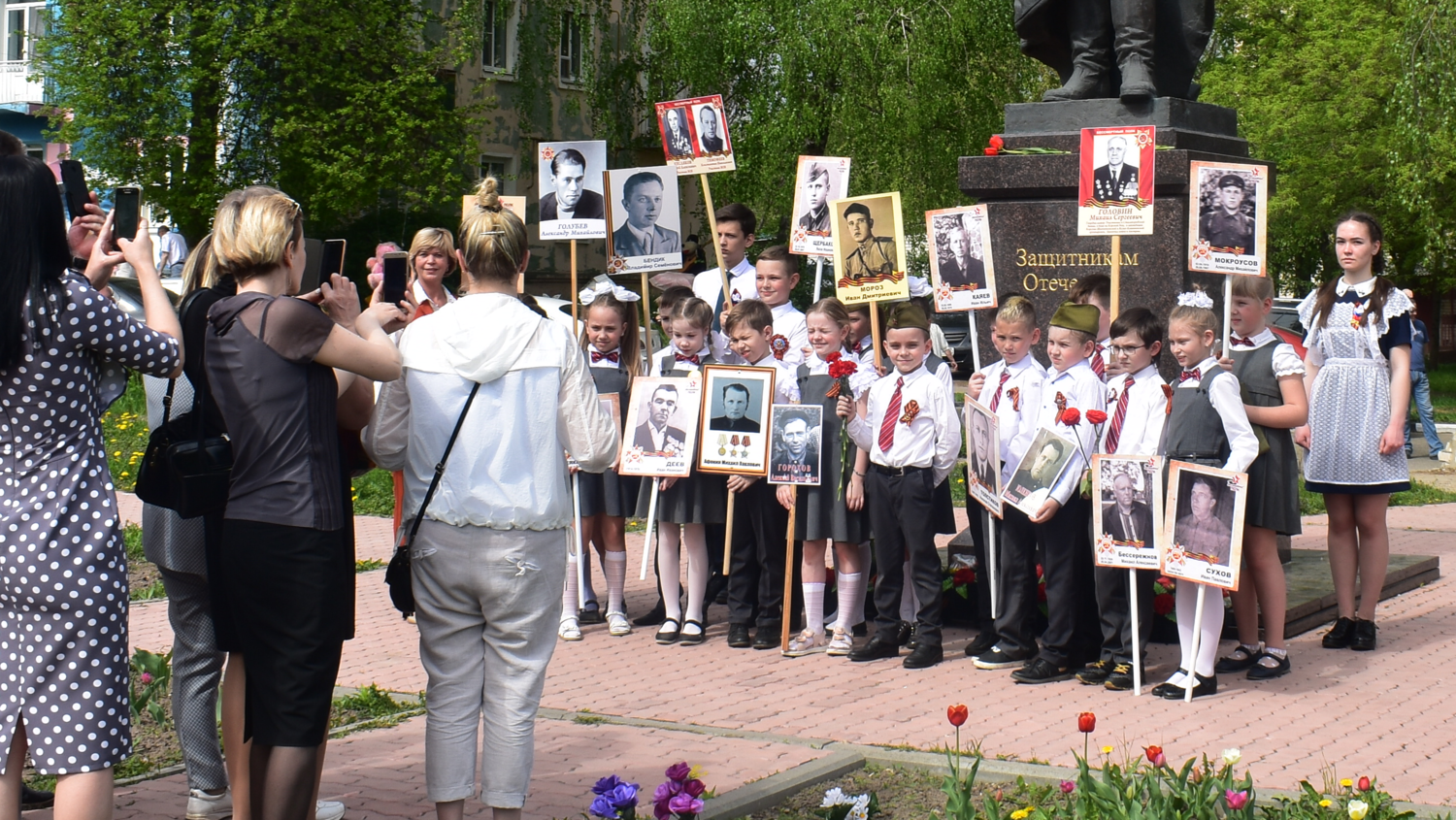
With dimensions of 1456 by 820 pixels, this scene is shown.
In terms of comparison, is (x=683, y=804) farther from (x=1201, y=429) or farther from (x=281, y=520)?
(x=1201, y=429)

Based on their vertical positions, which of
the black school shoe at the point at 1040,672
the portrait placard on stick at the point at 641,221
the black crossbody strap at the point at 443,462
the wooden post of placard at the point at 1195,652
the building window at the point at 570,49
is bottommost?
the black school shoe at the point at 1040,672

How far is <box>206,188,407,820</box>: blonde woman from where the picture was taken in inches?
160

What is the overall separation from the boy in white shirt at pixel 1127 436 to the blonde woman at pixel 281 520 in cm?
367

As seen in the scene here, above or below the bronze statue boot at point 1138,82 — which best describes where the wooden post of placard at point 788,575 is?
below

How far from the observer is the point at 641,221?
8.88 m

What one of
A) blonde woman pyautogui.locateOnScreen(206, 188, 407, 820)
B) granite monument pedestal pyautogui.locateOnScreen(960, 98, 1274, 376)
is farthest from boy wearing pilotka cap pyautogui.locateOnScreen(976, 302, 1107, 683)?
blonde woman pyautogui.locateOnScreen(206, 188, 407, 820)

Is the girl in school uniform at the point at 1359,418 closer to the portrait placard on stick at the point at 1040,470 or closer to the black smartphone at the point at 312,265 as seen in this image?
the portrait placard on stick at the point at 1040,470

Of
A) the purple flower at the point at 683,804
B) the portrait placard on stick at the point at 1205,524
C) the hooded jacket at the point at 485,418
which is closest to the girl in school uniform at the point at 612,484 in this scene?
the portrait placard on stick at the point at 1205,524

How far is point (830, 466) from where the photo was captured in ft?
24.9

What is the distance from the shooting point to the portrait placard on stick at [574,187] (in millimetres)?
8953

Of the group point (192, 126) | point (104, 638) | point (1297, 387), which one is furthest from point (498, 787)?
point (192, 126)

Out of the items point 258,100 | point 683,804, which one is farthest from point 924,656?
point 258,100

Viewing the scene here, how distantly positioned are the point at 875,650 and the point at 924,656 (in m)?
0.28

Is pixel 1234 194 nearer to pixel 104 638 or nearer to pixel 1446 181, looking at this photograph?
pixel 104 638
